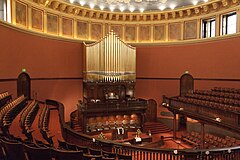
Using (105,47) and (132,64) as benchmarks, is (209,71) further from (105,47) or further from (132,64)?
(105,47)

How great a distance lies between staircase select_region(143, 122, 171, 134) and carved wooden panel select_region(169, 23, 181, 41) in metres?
6.09

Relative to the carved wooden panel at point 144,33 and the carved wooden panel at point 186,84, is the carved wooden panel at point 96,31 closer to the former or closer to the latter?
the carved wooden panel at point 144,33

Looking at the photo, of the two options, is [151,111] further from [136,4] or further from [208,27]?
[136,4]

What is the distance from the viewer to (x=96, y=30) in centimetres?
1524

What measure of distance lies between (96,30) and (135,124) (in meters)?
7.00

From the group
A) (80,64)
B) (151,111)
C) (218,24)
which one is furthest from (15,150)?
(151,111)

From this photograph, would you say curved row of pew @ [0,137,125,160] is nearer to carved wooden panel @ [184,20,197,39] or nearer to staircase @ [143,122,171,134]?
staircase @ [143,122,171,134]

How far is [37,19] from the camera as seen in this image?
473 inches

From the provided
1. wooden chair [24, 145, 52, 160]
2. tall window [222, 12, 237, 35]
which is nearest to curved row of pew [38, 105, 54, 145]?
wooden chair [24, 145, 52, 160]

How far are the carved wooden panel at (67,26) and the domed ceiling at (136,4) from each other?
119cm

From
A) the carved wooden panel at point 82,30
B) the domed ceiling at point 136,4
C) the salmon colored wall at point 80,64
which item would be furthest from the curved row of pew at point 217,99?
the carved wooden panel at point 82,30

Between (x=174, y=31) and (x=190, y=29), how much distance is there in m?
1.12

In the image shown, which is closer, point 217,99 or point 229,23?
point 217,99

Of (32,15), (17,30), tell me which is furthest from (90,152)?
(32,15)
